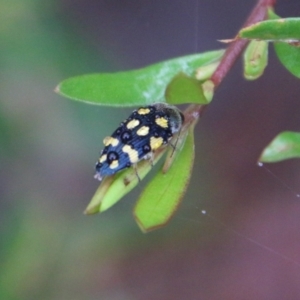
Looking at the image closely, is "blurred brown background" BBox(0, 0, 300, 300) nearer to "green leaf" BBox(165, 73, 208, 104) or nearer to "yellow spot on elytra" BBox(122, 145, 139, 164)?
"yellow spot on elytra" BBox(122, 145, 139, 164)

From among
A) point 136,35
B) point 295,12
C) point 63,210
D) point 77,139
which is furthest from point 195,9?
point 63,210

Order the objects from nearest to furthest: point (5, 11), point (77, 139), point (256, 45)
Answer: point (256, 45) → point (5, 11) → point (77, 139)

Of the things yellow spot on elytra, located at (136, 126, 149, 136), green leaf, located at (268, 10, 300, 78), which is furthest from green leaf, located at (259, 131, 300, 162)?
yellow spot on elytra, located at (136, 126, 149, 136)

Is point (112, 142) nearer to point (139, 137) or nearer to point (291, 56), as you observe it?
point (139, 137)

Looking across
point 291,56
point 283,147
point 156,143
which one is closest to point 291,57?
point 291,56

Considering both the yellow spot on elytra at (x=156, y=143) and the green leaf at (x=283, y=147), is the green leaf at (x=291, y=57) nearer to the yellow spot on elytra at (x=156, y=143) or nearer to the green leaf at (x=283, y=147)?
the green leaf at (x=283, y=147)

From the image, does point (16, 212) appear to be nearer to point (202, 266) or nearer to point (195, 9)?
point (202, 266)
